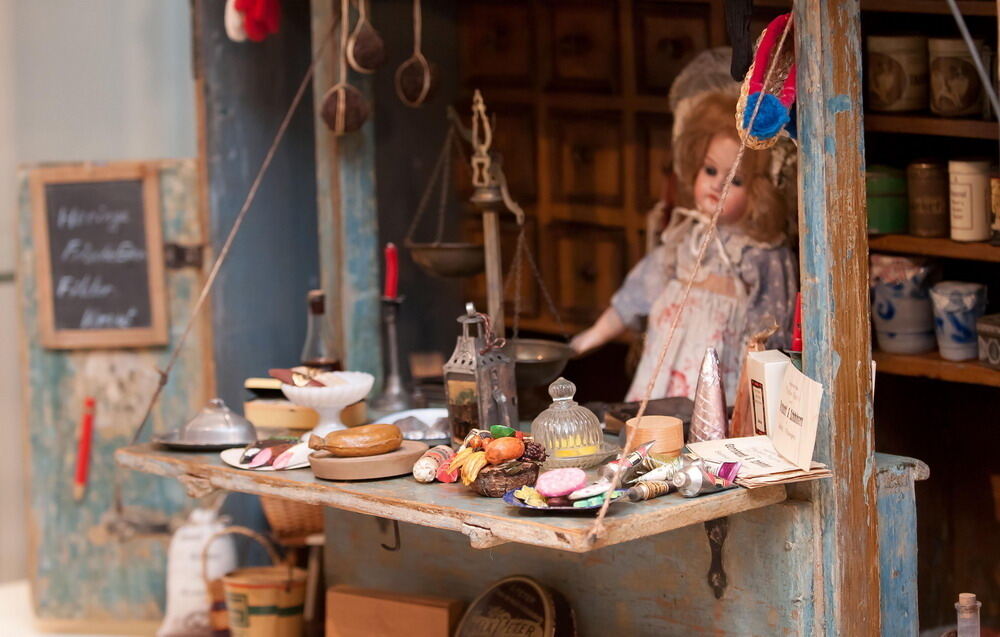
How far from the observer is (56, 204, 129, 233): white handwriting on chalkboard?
14.9ft

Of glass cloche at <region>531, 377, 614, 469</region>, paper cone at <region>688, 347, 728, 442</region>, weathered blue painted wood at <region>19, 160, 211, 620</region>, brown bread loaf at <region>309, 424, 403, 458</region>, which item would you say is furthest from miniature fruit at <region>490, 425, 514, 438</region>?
A: weathered blue painted wood at <region>19, 160, 211, 620</region>

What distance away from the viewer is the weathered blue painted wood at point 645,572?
9.47 ft

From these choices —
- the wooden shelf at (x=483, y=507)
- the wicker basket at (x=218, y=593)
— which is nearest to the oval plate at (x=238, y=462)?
the wooden shelf at (x=483, y=507)

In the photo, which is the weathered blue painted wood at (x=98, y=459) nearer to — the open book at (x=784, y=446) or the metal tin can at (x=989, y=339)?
the open book at (x=784, y=446)

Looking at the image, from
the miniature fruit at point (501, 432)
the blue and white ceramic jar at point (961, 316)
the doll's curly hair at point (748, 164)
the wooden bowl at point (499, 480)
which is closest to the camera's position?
the wooden bowl at point (499, 480)

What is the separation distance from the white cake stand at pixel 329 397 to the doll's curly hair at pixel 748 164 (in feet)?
3.64

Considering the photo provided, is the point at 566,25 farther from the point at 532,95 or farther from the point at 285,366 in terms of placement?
the point at 285,366

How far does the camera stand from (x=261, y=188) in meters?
4.46

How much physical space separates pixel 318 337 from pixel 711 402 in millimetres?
1206

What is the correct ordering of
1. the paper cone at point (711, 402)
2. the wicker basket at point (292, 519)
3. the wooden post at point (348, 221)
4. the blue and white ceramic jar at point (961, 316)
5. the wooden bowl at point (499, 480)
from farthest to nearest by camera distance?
the wicker basket at point (292, 519)
the wooden post at point (348, 221)
the blue and white ceramic jar at point (961, 316)
the paper cone at point (711, 402)
the wooden bowl at point (499, 480)

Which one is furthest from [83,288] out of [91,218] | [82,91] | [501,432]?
[501,432]

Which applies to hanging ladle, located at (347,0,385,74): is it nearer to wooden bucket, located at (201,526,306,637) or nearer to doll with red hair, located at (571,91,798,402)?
doll with red hair, located at (571,91,798,402)

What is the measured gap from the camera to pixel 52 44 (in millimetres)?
5102

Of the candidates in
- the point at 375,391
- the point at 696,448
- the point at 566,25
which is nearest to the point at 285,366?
the point at 375,391
